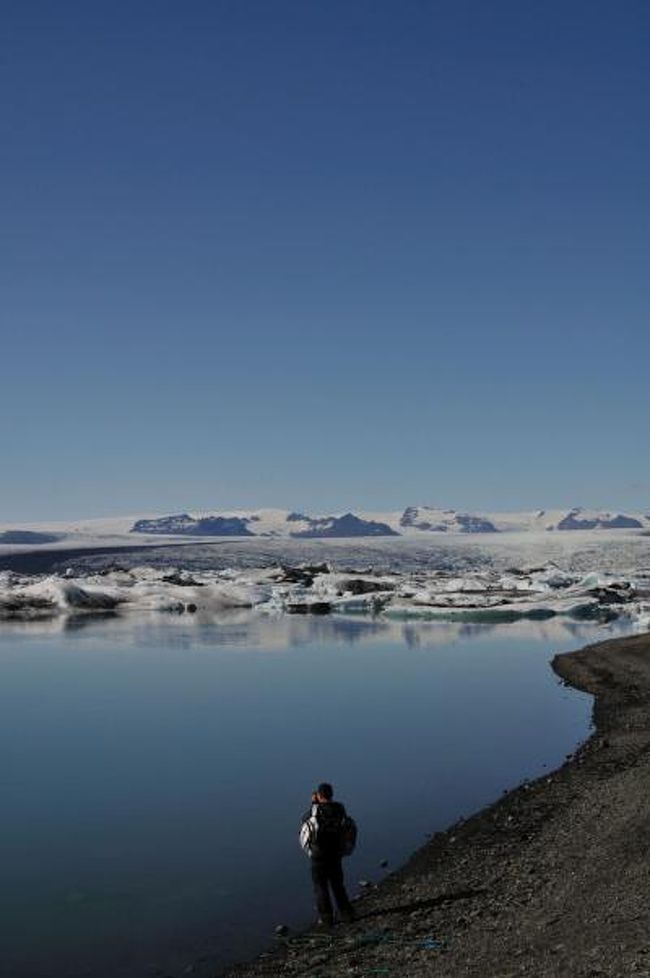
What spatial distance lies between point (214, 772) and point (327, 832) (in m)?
7.72

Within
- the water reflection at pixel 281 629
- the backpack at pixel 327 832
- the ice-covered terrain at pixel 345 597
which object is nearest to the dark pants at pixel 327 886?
the backpack at pixel 327 832

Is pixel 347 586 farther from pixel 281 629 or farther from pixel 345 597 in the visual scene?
pixel 281 629

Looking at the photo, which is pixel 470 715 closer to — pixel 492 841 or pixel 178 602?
pixel 492 841

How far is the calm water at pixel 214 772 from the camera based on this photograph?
10391mm

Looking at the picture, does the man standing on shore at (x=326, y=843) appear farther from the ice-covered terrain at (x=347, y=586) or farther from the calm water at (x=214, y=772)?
the ice-covered terrain at (x=347, y=586)

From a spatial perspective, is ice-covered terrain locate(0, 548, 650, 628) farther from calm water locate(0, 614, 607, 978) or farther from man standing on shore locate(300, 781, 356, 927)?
man standing on shore locate(300, 781, 356, 927)

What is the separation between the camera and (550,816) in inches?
535

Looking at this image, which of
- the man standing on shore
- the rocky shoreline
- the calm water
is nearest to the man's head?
the man standing on shore

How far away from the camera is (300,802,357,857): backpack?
31.6 ft

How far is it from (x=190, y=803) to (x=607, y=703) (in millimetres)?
12289

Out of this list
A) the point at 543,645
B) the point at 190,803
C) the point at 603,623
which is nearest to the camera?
the point at 190,803

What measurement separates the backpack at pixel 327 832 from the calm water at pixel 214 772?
117cm

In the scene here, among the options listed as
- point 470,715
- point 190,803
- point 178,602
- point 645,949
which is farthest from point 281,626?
point 645,949

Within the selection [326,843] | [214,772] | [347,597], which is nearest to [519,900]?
[326,843]
